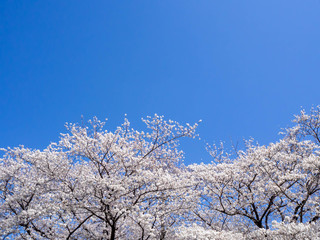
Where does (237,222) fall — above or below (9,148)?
below

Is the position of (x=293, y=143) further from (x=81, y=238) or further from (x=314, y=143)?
(x=81, y=238)

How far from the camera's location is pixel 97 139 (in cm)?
1066

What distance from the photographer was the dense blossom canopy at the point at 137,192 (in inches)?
351

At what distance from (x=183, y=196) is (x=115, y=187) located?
11.4 feet

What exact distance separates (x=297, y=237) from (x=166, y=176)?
203 inches

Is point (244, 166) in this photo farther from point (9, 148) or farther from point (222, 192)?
point (9, 148)

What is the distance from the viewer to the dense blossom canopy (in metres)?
8.91

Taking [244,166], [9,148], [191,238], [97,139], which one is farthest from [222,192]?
[9,148]

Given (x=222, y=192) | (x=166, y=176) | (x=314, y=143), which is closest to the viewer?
(x=166, y=176)

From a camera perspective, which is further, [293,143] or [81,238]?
[293,143]

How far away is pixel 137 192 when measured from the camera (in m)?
10.4

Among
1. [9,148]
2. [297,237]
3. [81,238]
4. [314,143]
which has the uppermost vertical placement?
[9,148]

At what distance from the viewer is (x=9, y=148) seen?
13461 mm

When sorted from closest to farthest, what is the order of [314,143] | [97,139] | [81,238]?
[97,139], [81,238], [314,143]
